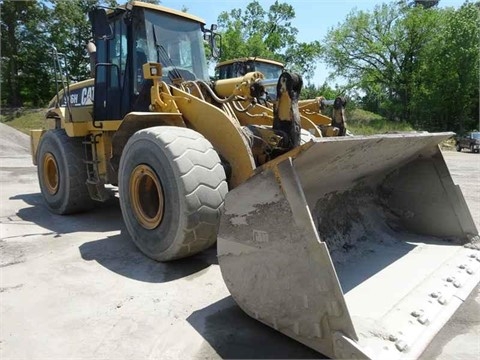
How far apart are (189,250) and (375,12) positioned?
119ft

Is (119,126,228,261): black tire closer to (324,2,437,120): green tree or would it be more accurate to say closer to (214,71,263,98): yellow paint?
(214,71,263,98): yellow paint

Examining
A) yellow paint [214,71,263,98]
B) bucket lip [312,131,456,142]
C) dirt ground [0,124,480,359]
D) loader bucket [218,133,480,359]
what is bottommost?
dirt ground [0,124,480,359]

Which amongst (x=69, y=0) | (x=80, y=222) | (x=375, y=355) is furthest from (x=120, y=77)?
(x=69, y=0)

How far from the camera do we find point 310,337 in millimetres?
2295

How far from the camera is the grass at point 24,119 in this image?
A: 23766mm

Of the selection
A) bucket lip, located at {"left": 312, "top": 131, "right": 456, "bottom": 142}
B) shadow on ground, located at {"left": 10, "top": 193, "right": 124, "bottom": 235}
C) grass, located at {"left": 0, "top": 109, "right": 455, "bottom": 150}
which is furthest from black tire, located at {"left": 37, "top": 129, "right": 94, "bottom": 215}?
grass, located at {"left": 0, "top": 109, "right": 455, "bottom": 150}

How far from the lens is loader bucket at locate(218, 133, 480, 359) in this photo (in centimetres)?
223

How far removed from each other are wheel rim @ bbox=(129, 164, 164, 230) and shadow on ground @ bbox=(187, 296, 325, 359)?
1309 mm

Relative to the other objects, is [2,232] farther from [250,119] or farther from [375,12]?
[375,12]

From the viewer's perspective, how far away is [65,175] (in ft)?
18.3

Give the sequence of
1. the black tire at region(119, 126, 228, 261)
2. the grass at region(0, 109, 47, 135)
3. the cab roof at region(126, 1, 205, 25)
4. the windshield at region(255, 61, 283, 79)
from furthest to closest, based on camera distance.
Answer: the grass at region(0, 109, 47, 135) → the windshield at region(255, 61, 283, 79) → the cab roof at region(126, 1, 205, 25) → the black tire at region(119, 126, 228, 261)

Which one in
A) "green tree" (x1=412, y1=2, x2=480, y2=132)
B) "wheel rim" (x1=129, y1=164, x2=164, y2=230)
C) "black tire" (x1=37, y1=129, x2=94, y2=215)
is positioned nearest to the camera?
"wheel rim" (x1=129, y1=164, x2=164, y2=230)

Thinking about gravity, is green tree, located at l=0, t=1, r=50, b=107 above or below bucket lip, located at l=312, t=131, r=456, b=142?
above

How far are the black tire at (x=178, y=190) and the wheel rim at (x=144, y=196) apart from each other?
0.01 m
